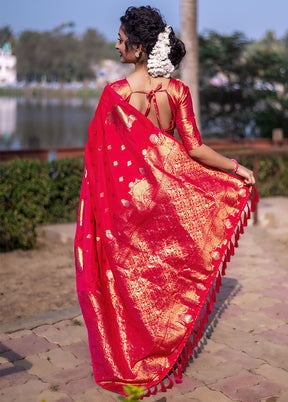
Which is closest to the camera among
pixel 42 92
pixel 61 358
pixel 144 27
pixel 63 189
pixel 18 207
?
pixel 144 27

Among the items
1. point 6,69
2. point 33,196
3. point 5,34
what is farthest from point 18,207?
point 6,69

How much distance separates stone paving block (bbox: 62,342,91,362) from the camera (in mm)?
3387

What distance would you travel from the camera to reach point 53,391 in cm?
295

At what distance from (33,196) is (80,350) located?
3.51 m

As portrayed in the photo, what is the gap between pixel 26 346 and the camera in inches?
139

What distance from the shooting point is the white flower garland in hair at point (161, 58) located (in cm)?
289

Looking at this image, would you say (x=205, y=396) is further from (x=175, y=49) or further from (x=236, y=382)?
(x=175, y=49)

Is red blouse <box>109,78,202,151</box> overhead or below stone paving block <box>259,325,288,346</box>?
overhead

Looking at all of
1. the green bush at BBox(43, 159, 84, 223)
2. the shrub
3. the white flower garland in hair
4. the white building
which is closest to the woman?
the white flower garland in hair

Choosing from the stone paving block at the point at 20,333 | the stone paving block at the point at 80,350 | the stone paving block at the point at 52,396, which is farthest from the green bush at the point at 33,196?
the stone paving block at the point at 52,396

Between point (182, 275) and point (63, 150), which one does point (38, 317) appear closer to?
point (182, 275)

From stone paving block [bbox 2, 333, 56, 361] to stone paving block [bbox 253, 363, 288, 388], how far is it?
1.29 meters

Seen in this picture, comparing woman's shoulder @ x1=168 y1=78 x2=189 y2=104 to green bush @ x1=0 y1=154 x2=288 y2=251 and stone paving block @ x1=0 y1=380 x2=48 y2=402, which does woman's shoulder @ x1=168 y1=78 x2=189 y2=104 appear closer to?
stone paving block @ x1=0 y1=380 x2=48 y2=402

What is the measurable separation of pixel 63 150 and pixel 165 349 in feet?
24.1
